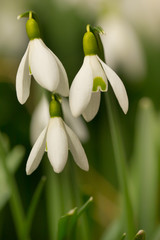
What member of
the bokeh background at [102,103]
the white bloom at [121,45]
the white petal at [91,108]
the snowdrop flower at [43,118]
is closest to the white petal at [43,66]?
the white petal at [91,108]

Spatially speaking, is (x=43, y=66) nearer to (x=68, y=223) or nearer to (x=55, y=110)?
(x=55, y=110)

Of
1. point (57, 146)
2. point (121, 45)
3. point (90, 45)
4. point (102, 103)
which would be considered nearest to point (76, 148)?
point (57, 146)

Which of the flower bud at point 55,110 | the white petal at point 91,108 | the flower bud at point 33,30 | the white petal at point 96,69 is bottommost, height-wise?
the white petal at point 91,108

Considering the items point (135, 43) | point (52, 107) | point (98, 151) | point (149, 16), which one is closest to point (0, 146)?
point (52, 107)

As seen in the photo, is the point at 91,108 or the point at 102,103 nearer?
the point at 91,108

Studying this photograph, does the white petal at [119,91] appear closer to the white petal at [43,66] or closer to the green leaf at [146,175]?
the white petal at [43,66]

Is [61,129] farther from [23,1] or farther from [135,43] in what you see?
[23,1]

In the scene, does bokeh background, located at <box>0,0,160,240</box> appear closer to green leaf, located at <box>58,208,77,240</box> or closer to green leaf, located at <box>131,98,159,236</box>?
green leaf, located at <box>131,98,159,236</box>

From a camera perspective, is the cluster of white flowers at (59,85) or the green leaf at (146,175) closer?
the cluster of white flowers at (59,85)
